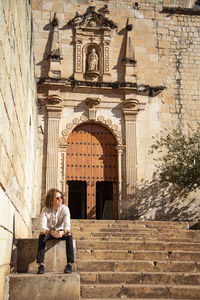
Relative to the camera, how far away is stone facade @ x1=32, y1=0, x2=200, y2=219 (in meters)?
12.5

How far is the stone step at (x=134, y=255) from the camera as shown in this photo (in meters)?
6.28

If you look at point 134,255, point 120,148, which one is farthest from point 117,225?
point 120,148

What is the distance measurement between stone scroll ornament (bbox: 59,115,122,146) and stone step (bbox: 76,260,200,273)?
7.16 metres

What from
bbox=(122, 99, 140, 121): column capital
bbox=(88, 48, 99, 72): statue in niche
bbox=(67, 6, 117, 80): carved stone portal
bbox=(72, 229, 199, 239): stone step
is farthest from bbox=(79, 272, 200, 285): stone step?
bbox=(88, 48, 99, 72): statue in niche

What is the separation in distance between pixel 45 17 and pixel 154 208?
7762 mm

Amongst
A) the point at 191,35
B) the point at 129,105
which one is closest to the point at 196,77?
the point at 191,35

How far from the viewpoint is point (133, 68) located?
43.9ft

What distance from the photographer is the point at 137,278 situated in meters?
5.34

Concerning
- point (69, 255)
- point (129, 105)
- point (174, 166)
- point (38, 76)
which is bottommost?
point (69, 255)

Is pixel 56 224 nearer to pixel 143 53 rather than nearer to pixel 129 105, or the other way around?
pixel 129 105

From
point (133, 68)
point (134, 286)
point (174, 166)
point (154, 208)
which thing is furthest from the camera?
point (133, 68)

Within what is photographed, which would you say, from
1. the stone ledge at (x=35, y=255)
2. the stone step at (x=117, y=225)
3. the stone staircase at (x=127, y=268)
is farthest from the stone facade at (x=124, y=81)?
the stone ledge at (x=35, y=255)

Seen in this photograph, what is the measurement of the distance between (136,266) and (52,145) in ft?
23.5

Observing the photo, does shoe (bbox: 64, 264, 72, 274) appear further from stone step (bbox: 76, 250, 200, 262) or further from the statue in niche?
the statue in niche
